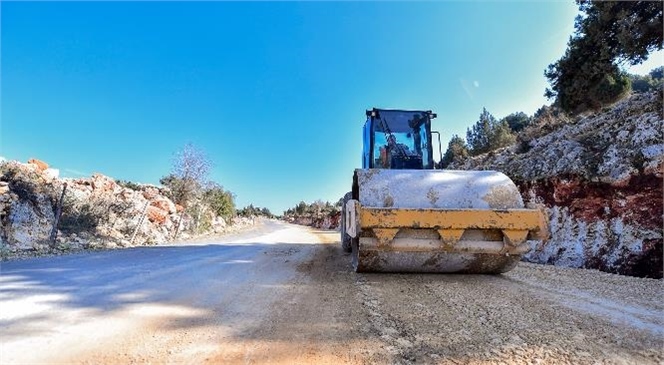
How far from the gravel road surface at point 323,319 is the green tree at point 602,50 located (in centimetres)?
927

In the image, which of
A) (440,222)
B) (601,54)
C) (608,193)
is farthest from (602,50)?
(440,222)

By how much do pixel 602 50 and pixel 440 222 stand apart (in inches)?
503

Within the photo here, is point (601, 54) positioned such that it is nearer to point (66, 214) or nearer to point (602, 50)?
point (602, 50)

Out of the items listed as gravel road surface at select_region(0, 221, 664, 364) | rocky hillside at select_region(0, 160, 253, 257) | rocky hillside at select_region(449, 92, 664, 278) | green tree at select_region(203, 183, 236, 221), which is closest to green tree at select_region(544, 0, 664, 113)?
rocky hillside at select_region(449, 92, 664, 278)

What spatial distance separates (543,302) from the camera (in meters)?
4.11

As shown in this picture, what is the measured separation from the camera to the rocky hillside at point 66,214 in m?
11.0

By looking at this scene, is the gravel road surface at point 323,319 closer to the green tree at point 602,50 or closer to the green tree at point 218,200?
the green tree at point 602,50

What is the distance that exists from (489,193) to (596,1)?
11613 mm

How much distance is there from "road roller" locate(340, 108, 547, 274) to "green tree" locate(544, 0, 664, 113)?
9.70 m

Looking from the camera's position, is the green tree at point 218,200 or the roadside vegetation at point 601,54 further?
the green tree at point 218,200

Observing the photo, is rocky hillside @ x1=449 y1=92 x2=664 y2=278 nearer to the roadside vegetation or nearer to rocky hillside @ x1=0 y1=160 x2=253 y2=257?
the roadside vegetation

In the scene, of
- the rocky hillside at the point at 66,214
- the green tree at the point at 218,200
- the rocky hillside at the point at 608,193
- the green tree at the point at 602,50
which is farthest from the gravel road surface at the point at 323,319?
the green tree at the point at 218,200

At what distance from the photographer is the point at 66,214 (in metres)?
13.1

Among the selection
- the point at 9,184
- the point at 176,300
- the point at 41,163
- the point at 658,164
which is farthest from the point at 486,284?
the point at 41,163
